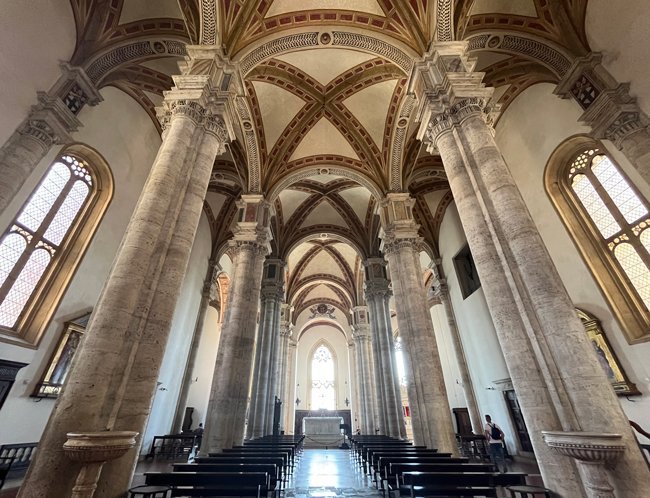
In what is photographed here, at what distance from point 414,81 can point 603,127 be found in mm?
4337

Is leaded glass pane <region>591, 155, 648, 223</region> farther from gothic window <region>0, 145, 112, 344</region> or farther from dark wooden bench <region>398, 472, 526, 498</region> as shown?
gothic window <region>0, 145, 112, 344</region>

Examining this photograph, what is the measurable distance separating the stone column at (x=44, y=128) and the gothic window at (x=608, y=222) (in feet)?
41.0

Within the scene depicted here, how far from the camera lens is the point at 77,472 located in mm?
3039

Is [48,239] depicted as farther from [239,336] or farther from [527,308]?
[527,308]

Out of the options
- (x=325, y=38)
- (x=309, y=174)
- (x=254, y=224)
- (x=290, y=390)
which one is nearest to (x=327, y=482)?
(x=254, y=224)

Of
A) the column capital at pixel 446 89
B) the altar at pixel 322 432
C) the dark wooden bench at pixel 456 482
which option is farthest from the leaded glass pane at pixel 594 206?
the altar at pixel 322 432

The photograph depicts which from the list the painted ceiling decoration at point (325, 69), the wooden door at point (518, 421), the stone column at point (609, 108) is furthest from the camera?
the wooden door at point (518, 421)

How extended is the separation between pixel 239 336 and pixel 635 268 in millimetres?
10086

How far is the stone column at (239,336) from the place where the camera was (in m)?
7.97

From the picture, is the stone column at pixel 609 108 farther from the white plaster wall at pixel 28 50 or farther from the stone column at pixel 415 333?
the white plaster wall at pixel 28 50

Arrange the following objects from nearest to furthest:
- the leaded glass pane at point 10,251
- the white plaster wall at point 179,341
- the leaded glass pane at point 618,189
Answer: the leaded glass pane at point 10,251 < the leaded glass pane at point 618,189 < the white plaster wall at point 179,341

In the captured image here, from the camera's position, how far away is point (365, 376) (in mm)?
19453

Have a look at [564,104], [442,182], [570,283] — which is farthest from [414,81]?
[442,182]

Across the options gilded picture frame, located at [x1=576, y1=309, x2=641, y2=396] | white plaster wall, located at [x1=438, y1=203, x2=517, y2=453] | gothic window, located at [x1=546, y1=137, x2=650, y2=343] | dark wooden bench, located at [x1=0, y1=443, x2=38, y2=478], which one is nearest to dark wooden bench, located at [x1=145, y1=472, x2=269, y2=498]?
dark wooden bench, located at [x1=0, y1=443, x2=38, y2=478]
